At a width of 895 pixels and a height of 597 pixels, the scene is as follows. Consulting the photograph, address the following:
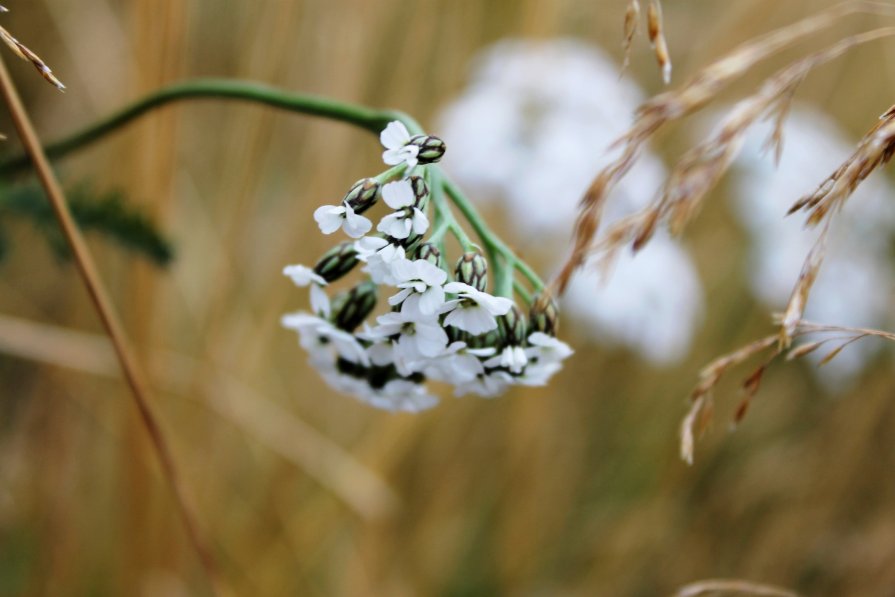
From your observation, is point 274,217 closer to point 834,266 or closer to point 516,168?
point 516,168

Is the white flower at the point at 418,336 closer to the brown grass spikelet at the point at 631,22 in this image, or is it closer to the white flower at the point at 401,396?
the white flower at the point at 401,396

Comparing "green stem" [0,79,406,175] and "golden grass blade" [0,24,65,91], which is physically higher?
"green stem" [0,79,406,175]

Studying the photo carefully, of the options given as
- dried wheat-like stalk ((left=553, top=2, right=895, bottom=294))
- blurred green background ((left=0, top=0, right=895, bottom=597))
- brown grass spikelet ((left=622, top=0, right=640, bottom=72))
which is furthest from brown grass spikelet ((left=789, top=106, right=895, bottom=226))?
blurred green background ((left=0, top=0, right=895, bottom=597))

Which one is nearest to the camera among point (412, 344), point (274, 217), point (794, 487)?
point (412, 344)

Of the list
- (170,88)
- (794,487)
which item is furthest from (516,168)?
(170,88)

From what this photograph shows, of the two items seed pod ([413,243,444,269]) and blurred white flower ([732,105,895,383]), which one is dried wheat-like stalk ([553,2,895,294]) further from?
blurred white flower ([732,105,895,383])

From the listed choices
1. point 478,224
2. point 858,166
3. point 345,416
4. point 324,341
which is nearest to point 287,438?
point 345,416

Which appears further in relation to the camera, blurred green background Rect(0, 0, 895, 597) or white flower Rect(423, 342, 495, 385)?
blurred green background Rect(0, 0, 895, 597)
